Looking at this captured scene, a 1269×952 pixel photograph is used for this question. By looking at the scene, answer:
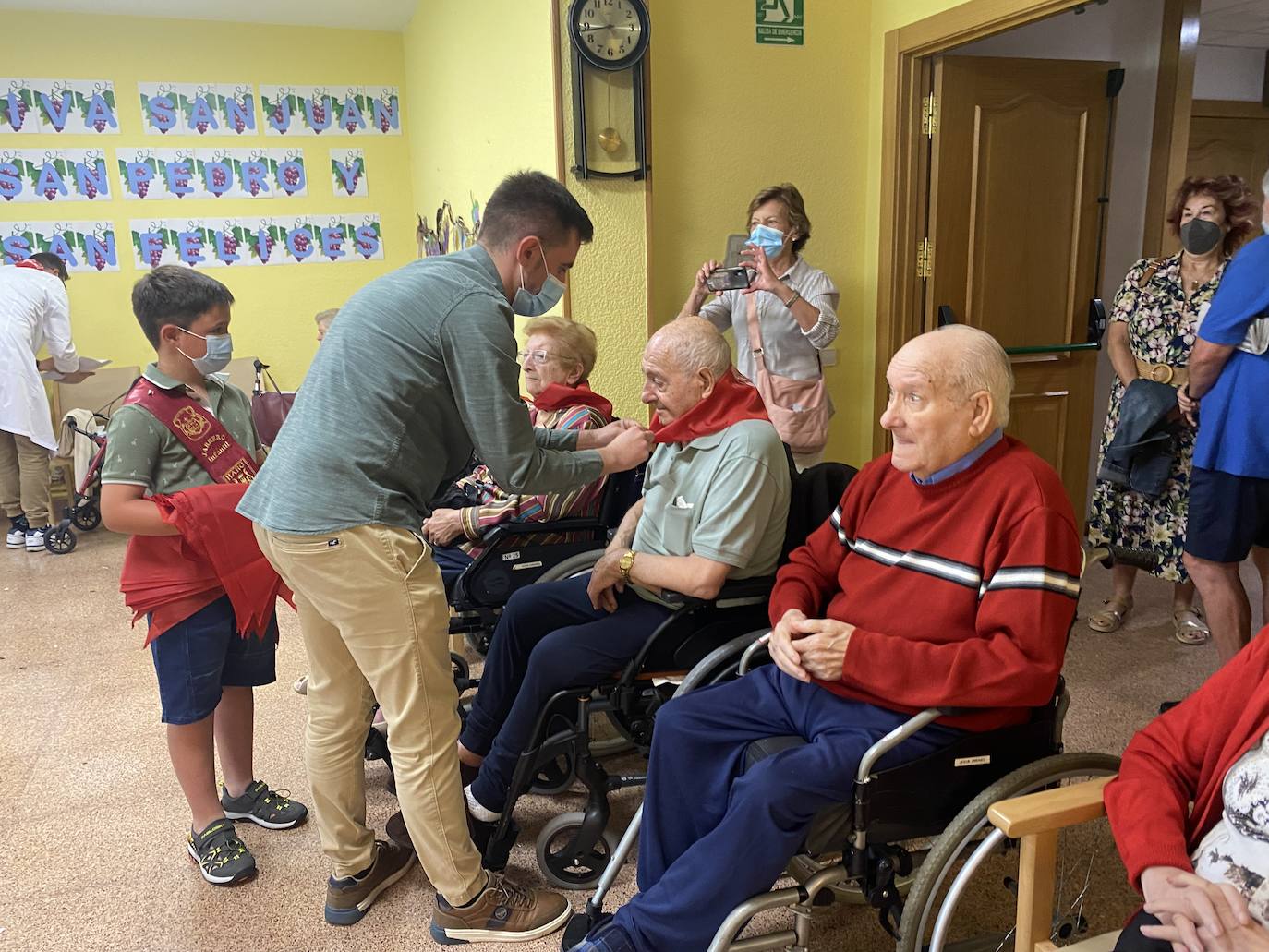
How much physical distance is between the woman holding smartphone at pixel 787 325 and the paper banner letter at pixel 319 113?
3.46 meters

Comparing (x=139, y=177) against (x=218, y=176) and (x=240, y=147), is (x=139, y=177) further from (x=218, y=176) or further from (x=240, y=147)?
(x=240, y=147)

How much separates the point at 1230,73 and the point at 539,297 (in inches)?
223

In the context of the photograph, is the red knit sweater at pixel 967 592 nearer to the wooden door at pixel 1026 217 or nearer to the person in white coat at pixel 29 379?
the wooden door at pixel 1026 217

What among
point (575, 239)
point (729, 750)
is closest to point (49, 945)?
point (729, 750)

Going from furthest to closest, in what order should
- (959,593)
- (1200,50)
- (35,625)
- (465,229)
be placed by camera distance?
(1200,50) < (465,229) < (35,625) < (959,593)

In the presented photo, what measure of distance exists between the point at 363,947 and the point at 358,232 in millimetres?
4670

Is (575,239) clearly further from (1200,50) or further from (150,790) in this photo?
(1200,50)

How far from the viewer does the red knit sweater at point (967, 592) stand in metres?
1.40

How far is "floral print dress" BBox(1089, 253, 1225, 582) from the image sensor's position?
2.86 m

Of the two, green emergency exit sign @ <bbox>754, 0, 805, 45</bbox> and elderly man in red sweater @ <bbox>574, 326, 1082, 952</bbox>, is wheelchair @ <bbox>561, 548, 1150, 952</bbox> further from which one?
green emergency exit sign @ <bbox>754, 0, 805, 45</bbox>

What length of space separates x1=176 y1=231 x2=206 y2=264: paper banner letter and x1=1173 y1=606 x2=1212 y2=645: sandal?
5144 millimetres

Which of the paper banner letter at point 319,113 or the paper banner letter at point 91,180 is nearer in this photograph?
the paper banner letter at point 91,180

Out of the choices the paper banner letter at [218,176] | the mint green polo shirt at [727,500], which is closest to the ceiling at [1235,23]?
the mint green polo shirt at [727,500]

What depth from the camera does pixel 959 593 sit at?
4.89 feet
